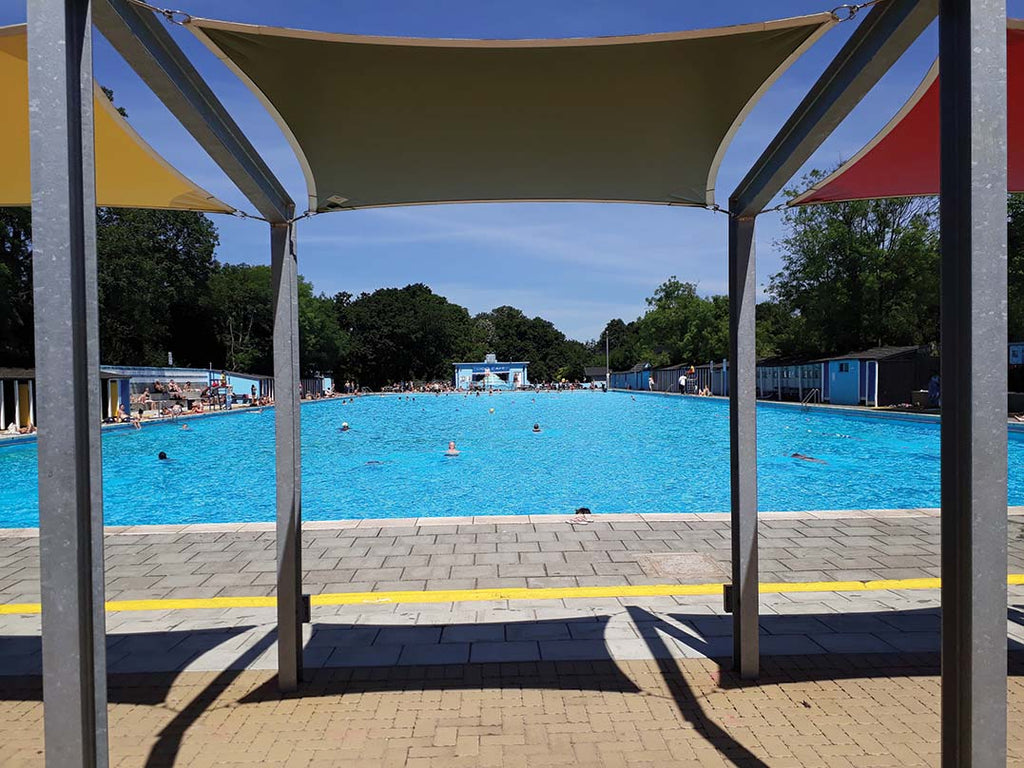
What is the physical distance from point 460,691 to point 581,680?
1.94 ft

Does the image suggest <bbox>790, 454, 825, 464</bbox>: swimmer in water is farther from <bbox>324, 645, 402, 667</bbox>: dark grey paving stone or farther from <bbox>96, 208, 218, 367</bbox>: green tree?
<bbox>96, 208, 218, 367</bbox>: green tree

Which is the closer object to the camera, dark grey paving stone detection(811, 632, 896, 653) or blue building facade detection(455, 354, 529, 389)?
dark grey paving stone detection(811, 632, 896, 653)

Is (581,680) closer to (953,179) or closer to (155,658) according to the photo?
(155,658)

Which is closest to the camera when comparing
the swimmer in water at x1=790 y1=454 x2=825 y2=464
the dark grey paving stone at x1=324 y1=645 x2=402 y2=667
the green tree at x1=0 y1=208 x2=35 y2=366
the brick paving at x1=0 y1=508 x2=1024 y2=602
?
the dark grey paving stone at x1=324 y1=645 x2=402 y2=667

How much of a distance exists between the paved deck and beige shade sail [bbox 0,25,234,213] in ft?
7.61

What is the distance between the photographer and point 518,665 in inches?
139

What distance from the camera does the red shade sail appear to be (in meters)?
2.62

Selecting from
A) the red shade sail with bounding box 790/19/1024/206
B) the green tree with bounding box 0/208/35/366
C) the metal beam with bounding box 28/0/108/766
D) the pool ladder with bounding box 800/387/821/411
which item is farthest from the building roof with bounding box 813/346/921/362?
the green tree with bounding box 0/208/35/366

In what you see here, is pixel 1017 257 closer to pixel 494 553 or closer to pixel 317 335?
pixel 494 553

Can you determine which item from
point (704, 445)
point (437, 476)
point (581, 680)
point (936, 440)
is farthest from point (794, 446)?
point (581, 680)

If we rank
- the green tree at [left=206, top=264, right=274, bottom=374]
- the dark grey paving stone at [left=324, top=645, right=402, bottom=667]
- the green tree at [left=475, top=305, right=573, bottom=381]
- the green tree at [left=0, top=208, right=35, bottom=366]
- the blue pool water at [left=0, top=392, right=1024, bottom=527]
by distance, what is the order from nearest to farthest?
the dark grey paving stone at [left=324, top=645, right=402, bottom=667] → the blue pool water at [left=0, top=392, right=1024, bottom=527] → the green tree at [left=0, top=208, right=35, bottom=366] → the green tree at [left=206, top=264, right=274, bottom=374] → the green tree at [left=475, top=305, right=573, bottom=381]

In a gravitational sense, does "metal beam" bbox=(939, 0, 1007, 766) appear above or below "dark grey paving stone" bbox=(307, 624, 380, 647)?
above

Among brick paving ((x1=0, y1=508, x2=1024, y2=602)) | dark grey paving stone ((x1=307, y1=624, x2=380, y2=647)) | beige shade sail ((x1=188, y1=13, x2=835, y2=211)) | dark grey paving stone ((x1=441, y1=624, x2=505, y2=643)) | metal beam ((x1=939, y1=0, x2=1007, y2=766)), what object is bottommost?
brick paving ((x1=0, y1=508, x2=1024, y2=602))

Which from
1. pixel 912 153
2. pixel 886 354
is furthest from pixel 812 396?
pixel 912 153
